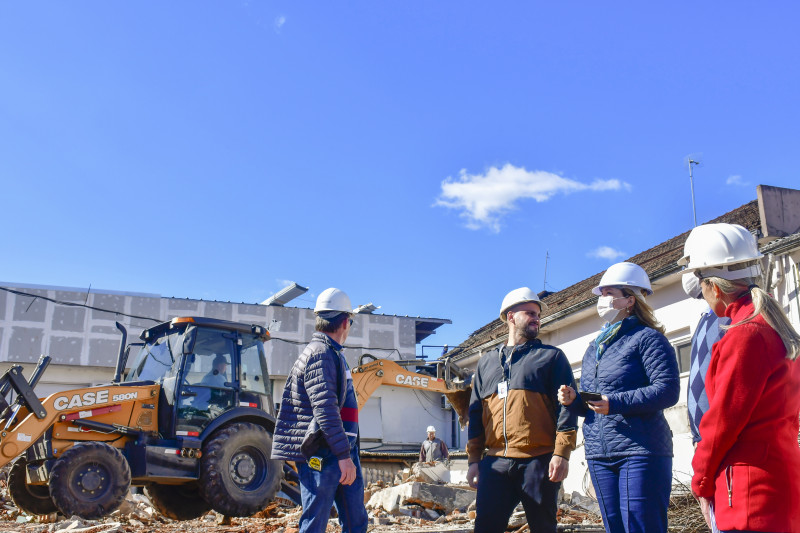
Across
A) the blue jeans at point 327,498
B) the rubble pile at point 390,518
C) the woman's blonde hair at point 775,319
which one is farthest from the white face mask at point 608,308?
the rubble pile at point 390,518

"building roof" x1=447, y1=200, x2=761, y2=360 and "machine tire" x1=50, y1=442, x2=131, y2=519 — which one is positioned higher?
"building roof" x1=447, y1=200, x2=761, y2=360

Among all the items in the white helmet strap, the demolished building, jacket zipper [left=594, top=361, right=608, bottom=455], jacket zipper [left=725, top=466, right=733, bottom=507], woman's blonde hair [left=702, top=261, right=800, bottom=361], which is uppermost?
the demolished building

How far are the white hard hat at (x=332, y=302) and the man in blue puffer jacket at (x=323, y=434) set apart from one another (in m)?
0.08

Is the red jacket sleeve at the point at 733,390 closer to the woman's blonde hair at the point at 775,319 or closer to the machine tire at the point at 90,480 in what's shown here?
the woman's blonde hair at the point at 775,319

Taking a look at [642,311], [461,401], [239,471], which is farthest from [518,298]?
[239,471]

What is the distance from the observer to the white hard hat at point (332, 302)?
4707 millimetres

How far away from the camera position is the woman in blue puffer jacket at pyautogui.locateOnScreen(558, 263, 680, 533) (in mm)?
3654

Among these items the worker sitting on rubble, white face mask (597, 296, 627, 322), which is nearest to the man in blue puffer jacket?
white face mask (597, 296, 627, 322)

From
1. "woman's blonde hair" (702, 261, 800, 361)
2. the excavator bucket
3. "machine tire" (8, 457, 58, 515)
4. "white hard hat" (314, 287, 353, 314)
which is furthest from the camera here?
"machine tire" (8, 457, 58, 515)

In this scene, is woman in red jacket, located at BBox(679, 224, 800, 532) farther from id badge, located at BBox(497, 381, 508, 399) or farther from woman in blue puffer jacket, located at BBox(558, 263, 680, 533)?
id badge, located at BBox(497, 381, 508, 399)

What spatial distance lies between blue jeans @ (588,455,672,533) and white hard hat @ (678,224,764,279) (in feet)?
3.39

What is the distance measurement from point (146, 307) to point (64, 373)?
3711 millimetres

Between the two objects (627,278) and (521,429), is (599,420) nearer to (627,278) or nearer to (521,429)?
(521,429)

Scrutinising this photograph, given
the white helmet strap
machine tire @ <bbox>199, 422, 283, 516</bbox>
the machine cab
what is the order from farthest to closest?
1. the machine cab
2. machine tire @ <bbox>199, 422, 283, 516</bbox>
3. the white helmet strap
